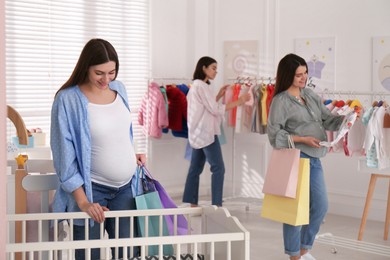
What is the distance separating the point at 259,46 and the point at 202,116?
1123 mm

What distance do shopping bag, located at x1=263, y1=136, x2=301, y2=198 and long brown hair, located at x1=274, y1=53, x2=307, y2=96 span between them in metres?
0.34

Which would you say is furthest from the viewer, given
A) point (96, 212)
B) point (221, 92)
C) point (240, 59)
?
point (240, 59)

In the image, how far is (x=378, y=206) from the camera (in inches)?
239

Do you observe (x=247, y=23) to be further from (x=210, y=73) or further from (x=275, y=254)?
(x=275, y=254)

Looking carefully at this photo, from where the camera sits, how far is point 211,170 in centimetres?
640

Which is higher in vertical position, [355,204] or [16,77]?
[16,77]

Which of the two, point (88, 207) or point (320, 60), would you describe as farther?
point (320, 60)

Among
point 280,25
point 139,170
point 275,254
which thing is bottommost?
point 275,254

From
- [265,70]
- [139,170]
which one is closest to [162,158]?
[265,70]

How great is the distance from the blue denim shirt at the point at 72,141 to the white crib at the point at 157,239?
142 mm

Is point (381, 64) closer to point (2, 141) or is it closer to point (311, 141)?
point (311, 141)

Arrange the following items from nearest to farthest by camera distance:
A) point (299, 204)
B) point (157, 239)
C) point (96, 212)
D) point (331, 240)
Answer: point (157, 239), point (96, 212), point (299, 204), point (331, 240)

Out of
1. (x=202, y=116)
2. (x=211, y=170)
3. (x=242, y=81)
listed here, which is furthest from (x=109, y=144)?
(x=242, y=81)

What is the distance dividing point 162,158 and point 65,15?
1755 millimetres
